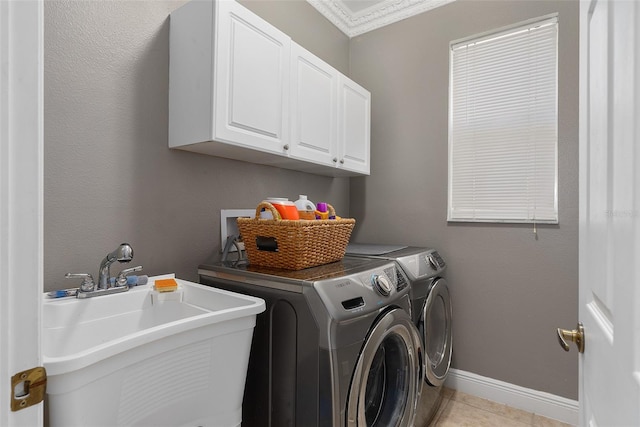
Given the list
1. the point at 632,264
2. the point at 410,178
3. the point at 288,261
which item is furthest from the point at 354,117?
the point at 632,264

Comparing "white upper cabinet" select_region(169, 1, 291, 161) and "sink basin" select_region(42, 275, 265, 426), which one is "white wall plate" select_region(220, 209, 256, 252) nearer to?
"white upper cabinet" select_region(169, 1, 291, 161)

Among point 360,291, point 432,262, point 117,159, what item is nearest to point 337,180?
point 432,262

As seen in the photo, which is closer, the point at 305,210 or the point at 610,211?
the point at 610,211

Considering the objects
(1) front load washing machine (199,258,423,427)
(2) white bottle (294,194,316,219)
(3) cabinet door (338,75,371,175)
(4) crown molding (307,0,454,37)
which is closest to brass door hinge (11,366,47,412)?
(1) front load washing machine (199,258,423,427)

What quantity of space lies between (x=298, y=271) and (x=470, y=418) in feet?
4.91

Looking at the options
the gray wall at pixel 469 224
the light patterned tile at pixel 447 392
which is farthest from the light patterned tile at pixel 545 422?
the light patterned tile at pixel 447 392

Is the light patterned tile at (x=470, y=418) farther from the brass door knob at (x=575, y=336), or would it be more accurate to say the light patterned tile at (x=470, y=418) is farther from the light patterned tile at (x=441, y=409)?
the brass door knob at (x=575, y=336)

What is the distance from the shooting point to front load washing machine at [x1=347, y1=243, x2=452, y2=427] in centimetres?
173

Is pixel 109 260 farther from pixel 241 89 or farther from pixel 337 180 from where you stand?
pixel 337 180

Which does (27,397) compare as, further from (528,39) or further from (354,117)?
(528,39)

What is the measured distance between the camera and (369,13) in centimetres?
265

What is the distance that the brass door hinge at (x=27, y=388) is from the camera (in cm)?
49

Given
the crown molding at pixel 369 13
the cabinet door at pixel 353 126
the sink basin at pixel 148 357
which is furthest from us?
the crown molding at pixel 369 13

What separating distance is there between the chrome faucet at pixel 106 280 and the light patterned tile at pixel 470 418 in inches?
71.8
